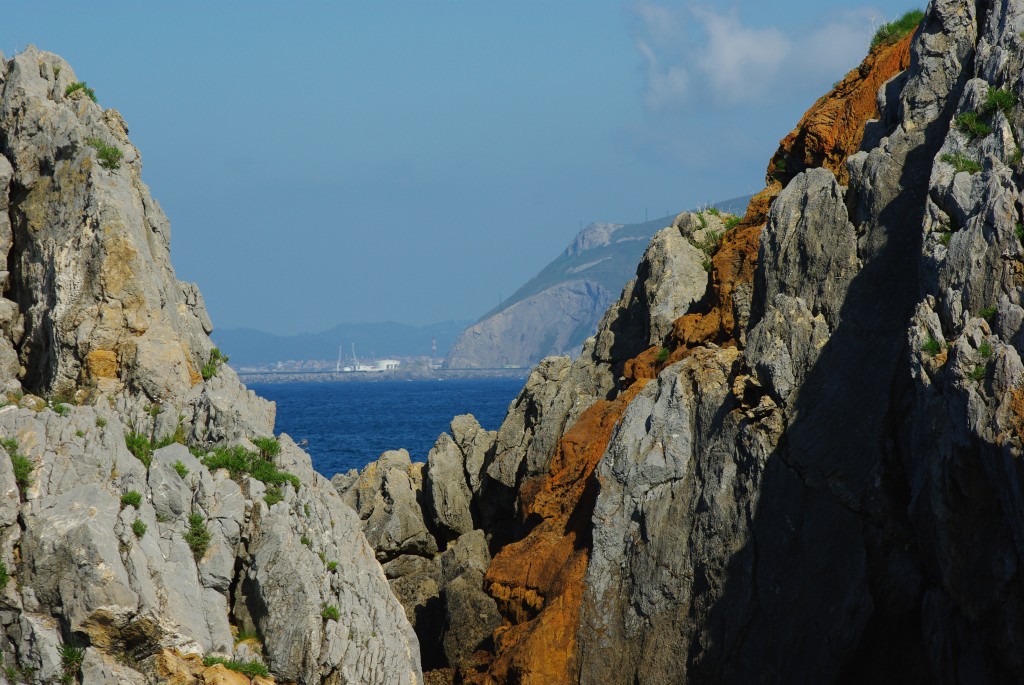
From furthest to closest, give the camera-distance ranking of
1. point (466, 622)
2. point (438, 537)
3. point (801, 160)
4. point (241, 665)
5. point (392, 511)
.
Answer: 1. point (438, 537)
2. point (392, 511)
3. point (801, 160)
4. point (466, 622)
5. point (241, 665)

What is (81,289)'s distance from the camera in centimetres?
2788

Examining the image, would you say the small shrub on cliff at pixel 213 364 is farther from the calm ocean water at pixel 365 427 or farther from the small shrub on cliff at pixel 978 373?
the calm ocean water at pixel 365 427

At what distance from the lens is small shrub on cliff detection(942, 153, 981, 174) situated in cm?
2569

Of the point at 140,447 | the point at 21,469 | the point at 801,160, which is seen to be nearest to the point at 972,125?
the point at 801,160

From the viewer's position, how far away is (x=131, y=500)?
78.3 feet

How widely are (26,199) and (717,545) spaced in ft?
65.9

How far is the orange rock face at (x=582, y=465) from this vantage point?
30031 millimetres

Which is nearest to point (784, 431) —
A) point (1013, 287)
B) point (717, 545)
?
point (717, 545)

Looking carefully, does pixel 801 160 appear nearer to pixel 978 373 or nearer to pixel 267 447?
pixel 978 373

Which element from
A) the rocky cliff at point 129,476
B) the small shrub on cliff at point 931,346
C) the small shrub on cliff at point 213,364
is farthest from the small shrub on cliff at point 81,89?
the small shrub on cliff at point 931,346

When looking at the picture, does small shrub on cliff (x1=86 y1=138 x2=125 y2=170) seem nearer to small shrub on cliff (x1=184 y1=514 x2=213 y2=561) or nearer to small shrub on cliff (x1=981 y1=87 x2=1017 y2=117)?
small shrub on cliff (x1=184 y1=514 x2=213 y2=561)

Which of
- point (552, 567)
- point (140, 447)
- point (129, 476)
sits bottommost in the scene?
point (552, 567)

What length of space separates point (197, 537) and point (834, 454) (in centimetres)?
1512

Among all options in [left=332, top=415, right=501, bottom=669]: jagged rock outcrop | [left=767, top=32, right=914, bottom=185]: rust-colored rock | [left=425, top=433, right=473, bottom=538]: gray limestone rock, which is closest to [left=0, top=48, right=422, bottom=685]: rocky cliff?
[left=332, top=415, right=501, bottom=669]: jagged rock outcrop
